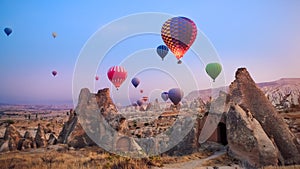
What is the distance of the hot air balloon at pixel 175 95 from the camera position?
34.3 meters

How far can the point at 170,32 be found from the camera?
22984mm

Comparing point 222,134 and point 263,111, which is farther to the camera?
point 222,134

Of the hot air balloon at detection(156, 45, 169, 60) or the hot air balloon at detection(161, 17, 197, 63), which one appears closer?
the hot air balloon at detection(161, 17, 197, 63)

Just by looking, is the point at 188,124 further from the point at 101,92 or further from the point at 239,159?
the point at 101,92

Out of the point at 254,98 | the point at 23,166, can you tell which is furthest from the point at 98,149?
the point at 254,98

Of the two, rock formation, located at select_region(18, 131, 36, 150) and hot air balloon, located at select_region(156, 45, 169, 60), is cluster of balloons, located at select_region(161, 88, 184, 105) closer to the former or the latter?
hot air balloon, located at select_region(156, 45, 169, 60)

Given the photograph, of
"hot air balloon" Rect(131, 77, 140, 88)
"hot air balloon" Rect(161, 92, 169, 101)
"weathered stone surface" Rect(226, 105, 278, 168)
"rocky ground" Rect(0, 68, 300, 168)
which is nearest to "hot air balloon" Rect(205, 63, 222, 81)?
"rocky ground" Rect(0, 68, 300, 168)

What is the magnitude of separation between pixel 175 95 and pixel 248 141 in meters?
23.4

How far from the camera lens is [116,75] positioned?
28.3 metres

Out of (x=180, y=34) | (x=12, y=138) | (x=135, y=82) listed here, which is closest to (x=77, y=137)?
(x=12, y=138)

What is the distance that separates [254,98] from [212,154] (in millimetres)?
3692

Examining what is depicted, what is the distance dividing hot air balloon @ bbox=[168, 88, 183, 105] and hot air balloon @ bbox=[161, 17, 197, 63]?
11.9 metres

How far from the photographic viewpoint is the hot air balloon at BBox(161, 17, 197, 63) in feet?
74.2

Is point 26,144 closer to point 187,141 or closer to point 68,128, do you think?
point 68,128
